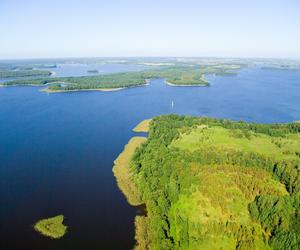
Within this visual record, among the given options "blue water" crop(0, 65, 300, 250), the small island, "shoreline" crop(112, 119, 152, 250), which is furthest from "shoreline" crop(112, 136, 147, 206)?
the small island

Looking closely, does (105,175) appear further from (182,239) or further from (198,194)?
(182,239)

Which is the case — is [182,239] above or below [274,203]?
below

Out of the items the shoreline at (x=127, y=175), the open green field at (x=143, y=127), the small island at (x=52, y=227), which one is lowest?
the small island at (x=52, y=227)

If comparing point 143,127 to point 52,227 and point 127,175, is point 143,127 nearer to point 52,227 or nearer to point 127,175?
point 127,175

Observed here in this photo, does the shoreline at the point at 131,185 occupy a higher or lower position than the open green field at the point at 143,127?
lower

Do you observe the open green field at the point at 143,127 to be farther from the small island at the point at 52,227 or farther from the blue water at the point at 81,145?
the small island at the point at 52,227

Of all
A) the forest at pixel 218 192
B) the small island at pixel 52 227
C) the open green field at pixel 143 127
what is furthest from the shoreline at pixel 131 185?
the small island at pixel 52 227

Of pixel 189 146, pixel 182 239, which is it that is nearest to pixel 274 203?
pixel 182 239
